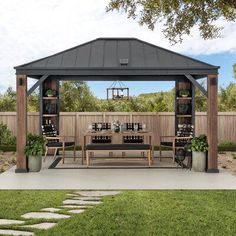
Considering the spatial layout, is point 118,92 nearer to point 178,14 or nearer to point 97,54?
point 97,54

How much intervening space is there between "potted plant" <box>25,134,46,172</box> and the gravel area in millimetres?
900

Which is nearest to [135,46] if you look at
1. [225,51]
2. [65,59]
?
[65,59]

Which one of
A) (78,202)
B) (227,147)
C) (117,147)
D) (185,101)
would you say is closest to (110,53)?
(117,147)

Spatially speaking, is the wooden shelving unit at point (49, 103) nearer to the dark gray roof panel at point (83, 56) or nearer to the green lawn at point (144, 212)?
the dark gray roof panel at point (83, 56)

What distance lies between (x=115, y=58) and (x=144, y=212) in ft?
20.7

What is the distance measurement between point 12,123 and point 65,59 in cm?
701

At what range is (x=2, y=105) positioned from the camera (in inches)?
873

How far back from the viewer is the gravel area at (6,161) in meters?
12.9

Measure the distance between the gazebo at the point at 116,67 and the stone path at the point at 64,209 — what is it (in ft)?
11.6

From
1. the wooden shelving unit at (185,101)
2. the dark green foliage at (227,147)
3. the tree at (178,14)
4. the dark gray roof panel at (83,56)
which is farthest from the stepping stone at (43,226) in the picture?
the dark green foliage at (227,147)

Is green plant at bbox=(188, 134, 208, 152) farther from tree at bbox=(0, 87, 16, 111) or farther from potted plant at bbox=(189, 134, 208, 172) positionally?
tree at bbox=(0, 87, 16, 111)

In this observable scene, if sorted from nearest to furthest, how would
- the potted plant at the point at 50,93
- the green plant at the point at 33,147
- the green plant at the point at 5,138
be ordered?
the green plant at the point at 33,147, the potted plant at the point at 50,93, the green plant at the point at 5,138

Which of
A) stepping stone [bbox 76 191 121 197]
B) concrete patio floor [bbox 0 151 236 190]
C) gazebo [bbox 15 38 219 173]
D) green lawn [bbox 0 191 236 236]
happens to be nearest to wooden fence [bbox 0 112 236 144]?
gazebo [bbox 15 38 219 173]

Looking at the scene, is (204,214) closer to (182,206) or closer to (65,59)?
(182,206)
